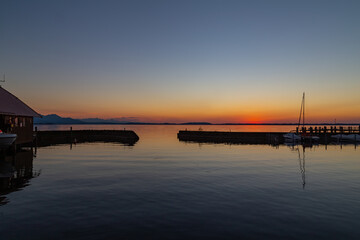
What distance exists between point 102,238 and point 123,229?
101cm

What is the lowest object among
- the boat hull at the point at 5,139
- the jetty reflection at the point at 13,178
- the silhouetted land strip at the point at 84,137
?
the jetty reflection at the point at 13,178

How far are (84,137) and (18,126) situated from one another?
38.5 m

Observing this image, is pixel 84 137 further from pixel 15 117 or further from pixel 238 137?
pixel 238 137

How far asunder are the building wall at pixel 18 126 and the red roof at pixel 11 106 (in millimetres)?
860

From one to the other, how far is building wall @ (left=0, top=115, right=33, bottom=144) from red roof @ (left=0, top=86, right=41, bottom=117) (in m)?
0.86

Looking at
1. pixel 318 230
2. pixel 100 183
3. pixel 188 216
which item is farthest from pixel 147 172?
pixel 318 230

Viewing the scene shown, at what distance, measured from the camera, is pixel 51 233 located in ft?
31.9

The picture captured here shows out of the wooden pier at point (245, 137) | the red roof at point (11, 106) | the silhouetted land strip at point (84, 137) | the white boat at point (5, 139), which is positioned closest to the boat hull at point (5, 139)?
the white boat at point (5, 139)

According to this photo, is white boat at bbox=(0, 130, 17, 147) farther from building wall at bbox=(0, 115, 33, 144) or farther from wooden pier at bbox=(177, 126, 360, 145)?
wooden pier at bbox=(177, 126, 360, 145)

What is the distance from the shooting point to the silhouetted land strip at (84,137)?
63031 millimetres

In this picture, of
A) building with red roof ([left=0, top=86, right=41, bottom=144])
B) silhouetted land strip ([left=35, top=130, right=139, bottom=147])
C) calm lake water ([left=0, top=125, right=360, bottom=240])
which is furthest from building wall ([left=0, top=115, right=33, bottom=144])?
silhouetted land strip ([left=35, top=130, right=139, bottom=147])

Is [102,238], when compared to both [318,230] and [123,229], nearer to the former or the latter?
[123,229]

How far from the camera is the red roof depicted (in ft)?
110

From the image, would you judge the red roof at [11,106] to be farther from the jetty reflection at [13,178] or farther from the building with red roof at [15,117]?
the jetty reflection at [13,178]
